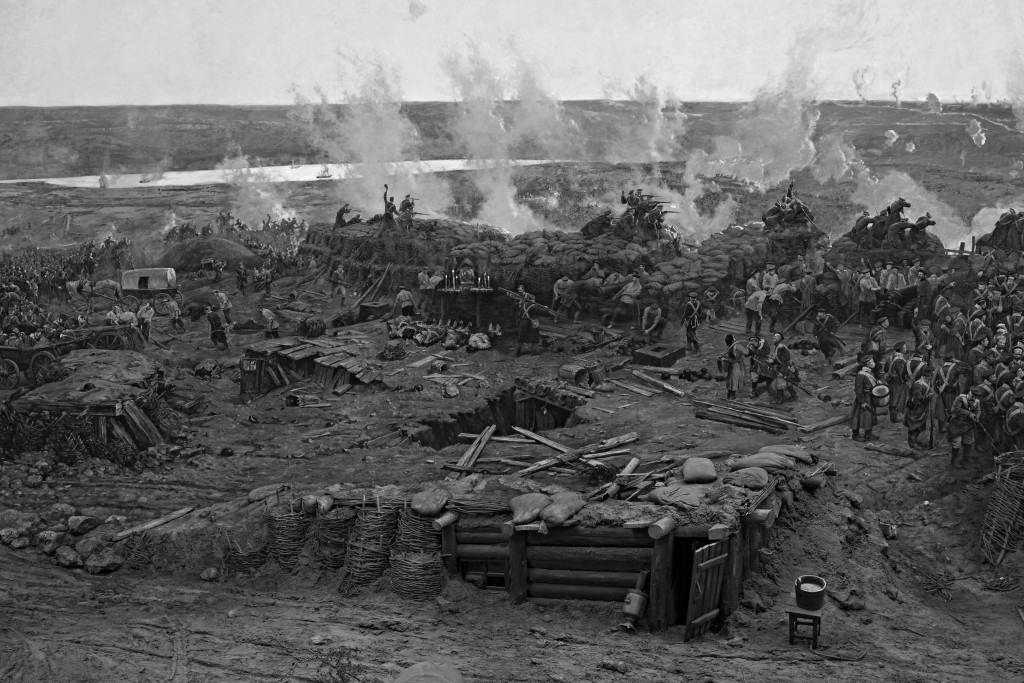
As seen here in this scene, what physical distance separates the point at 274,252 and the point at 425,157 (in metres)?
6.75

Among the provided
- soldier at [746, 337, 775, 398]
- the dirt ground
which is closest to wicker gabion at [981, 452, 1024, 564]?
the dirt ground

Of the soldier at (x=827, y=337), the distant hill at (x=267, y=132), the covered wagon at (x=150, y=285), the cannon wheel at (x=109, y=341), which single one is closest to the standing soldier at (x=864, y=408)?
the soldier at (x=827, y=337)

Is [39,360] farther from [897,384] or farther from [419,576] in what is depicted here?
[897,384]

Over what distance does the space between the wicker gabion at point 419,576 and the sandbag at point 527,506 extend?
48.6 inches

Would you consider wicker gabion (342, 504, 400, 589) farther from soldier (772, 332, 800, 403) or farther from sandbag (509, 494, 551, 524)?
soldier (772, 332, 800, 403)

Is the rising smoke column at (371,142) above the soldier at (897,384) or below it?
above

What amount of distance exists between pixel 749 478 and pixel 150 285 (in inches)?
752

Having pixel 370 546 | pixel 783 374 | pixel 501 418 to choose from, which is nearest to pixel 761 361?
pixel 783 374

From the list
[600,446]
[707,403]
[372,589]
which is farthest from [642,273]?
[372,589]

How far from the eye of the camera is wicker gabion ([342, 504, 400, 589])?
11336 mm

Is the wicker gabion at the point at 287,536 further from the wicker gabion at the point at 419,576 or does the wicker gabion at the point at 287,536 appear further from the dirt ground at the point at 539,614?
the wicker gabion at the point at 419,576

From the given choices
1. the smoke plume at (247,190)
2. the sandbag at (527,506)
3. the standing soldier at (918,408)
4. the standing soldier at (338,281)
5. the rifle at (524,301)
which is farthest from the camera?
the smoke plume at (247,190)

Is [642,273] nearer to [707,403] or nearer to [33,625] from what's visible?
[707,403]

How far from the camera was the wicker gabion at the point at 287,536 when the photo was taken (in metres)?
11.9
